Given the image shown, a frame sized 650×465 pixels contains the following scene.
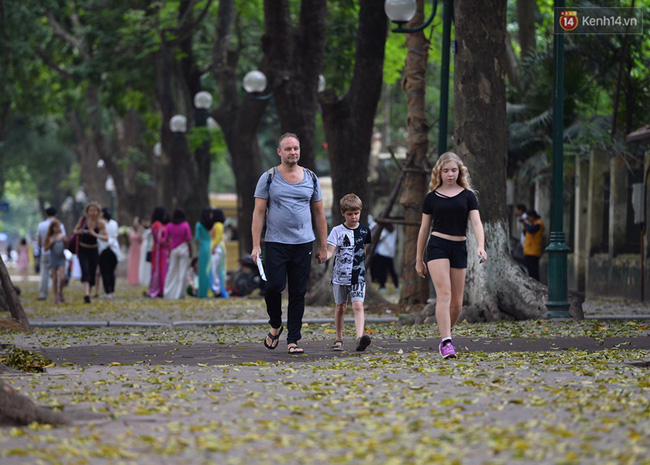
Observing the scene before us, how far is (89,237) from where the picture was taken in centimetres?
2409

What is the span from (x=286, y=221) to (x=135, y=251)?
82.7 feet

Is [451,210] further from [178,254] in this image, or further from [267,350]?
[178,254]

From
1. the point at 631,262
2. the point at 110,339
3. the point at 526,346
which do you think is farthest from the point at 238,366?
the point at 631,262

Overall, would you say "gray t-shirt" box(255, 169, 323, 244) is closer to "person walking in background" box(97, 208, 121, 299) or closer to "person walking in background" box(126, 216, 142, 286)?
"person walking in background" box(97, 208, 121, 299)

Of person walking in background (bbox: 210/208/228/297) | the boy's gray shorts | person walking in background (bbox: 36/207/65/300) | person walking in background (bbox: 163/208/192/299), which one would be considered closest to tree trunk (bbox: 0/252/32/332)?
the boy's gray shorts

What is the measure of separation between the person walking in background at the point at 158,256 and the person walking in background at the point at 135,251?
7153mm

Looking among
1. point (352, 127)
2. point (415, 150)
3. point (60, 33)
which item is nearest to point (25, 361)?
point (415, 150)

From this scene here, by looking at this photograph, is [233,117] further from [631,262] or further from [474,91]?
[474,91]

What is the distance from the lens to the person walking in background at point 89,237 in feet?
78.4

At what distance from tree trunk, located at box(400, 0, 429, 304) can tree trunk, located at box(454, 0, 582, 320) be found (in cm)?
291

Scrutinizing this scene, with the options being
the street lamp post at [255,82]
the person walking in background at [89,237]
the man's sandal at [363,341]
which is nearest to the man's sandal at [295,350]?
the man's sandal at [363,341]

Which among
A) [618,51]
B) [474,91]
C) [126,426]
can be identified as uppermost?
[618,51]

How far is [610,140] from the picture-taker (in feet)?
81.1

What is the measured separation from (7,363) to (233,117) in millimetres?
19308
